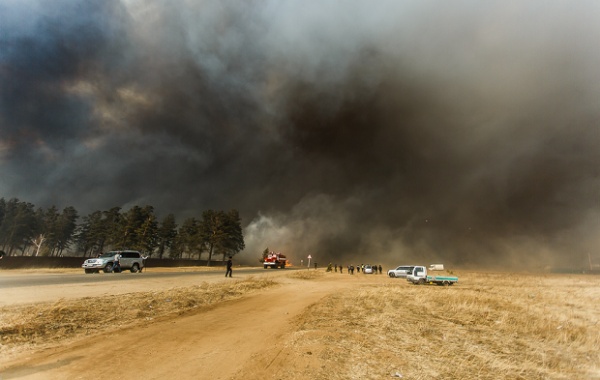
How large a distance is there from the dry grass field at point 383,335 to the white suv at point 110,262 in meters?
24.3

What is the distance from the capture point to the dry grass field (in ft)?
27.4

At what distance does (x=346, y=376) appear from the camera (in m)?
7.41

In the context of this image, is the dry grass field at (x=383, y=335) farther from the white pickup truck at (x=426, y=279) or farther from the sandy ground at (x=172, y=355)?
the white pickup truck at (x=426, y=279)

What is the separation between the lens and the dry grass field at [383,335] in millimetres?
8352

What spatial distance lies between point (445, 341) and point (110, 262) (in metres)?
38.5

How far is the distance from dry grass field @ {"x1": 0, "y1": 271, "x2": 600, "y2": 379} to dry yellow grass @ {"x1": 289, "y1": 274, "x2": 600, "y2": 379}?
4 centimetres

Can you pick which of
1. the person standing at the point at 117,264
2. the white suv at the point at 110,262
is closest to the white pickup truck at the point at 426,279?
the white suv at the point at 110,262

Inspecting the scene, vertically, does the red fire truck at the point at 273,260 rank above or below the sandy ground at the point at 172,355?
above

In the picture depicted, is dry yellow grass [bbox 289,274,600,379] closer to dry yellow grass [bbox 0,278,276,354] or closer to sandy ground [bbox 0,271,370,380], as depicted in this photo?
sandy ground [bbox 0,271,370,380]

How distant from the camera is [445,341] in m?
11.6

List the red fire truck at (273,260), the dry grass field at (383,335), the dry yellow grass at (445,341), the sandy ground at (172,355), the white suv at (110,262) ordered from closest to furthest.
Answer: the sandy ground at (172,355) < the dry grass field at (383,335) < the dry yellow grass at (445,341) < the white suv at (110,262) < the red fire truck at (273,260)

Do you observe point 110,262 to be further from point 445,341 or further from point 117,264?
point 445,341

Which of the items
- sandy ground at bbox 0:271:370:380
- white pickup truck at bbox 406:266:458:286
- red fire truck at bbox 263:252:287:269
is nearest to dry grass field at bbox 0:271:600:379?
sandy ground at bbox 0:271:370:380

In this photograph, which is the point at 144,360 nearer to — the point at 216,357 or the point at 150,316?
the point at 216,357
